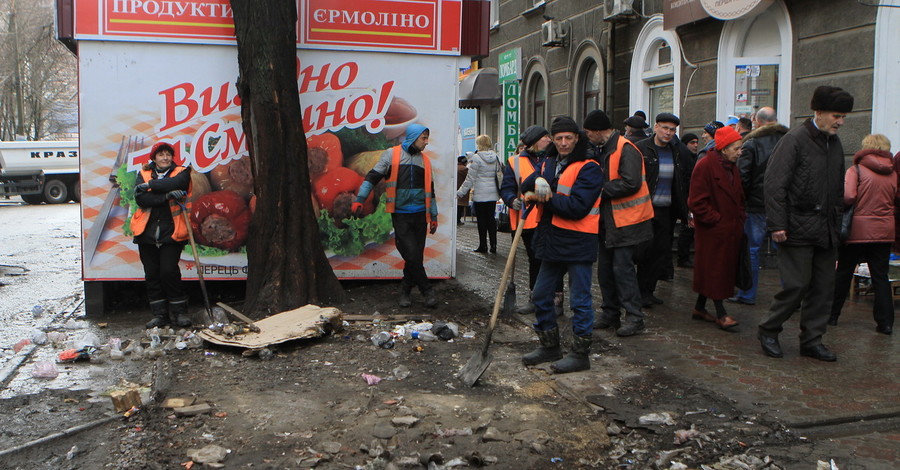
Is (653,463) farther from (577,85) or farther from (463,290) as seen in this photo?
(577,85)

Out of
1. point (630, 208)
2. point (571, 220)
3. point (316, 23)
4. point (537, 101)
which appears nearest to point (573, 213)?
point (571, 220)

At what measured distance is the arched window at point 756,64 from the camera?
35.6 ft

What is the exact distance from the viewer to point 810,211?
5805 mm

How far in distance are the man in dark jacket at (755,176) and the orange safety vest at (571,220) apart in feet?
8.55

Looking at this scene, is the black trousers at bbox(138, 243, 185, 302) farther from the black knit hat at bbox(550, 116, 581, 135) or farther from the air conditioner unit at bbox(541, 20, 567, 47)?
the air conditioner unit at bbox(541, 20, 567, 47)

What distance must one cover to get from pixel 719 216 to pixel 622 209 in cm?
90

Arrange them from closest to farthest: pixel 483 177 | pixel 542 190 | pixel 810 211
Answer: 1. pixel 542 190
2. pixel 810 211
3. pixel 483 177

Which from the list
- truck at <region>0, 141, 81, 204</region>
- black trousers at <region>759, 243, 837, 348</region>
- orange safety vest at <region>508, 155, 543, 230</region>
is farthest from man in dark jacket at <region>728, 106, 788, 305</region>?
truck at <region>0, 141, 81, 204</region>

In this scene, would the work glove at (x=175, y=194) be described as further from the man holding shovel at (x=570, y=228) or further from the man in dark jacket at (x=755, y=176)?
the man in dark jacket at (x=755, y=176)

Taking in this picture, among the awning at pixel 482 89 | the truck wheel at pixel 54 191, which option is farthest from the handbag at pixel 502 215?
the truck wheel at pixel 54 191

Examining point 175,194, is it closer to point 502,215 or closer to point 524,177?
point 524,177

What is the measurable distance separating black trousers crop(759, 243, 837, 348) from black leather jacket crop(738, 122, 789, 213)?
182cm

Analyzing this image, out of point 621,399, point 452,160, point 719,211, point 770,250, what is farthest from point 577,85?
point 621,399

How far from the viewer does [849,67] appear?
31.8 feet
